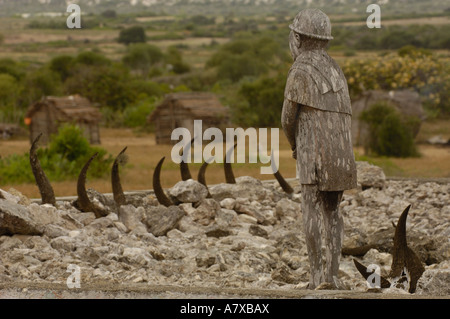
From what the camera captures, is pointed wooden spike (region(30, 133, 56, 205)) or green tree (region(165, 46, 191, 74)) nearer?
pointed wooden spike (region(30, 133, 56, 205))

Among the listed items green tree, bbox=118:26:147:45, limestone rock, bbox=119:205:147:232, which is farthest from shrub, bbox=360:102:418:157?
green tree, bbox=118:26:147:45

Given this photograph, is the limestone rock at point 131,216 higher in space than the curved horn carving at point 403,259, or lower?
lower

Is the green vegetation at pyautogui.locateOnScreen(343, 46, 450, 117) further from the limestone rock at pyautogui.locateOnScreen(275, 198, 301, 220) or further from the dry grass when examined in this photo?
the limestone rock at pyautogui.locateOnScreen(275, 198, 301, 220)

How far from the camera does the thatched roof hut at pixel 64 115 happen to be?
25922mm

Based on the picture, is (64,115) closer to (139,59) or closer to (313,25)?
(313,25)

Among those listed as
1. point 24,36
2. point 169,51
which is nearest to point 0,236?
point 169,51

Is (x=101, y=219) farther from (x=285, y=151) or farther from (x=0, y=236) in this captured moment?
(x=285, y=151)

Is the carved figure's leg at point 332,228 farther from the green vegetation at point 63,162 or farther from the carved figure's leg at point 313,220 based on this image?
the green vegetation at point 63,162

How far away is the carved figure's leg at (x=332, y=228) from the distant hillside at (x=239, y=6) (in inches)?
3118

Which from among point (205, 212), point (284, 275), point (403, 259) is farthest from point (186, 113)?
point (403, 259)

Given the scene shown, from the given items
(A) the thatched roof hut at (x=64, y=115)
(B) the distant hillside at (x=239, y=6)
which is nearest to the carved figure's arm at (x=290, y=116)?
(A) the thatched roof hut at (x=64, y=115)

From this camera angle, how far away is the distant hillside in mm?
91787

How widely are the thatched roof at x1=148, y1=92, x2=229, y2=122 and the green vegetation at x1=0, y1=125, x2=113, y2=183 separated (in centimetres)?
933

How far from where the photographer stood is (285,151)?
78.2ft
